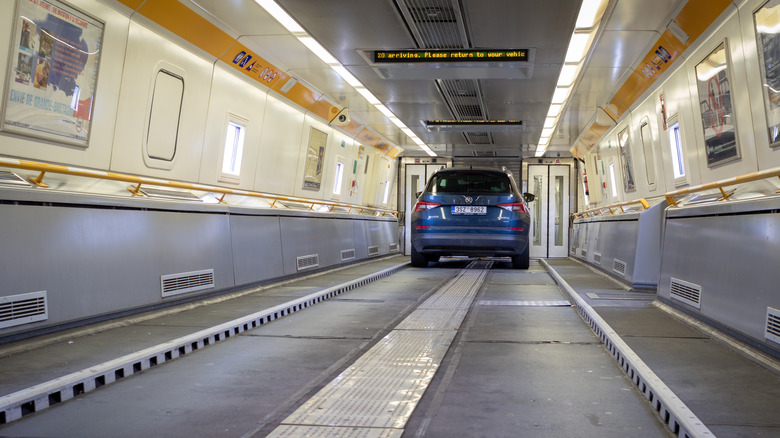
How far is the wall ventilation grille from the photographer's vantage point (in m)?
11.3

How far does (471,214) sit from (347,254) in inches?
149

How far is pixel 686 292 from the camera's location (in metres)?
7.13

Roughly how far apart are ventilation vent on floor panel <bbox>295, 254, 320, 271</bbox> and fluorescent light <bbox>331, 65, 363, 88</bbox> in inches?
134

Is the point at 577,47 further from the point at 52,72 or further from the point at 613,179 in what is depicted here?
the point at 613,179

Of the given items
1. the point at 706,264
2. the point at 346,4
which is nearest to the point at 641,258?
the point at 706,264

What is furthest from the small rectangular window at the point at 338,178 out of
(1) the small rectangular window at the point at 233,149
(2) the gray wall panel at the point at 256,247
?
(2) the gray wall panel at the point at 256,247

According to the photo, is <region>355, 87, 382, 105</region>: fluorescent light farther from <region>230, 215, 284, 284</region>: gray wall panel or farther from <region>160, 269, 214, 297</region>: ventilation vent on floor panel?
<region>160, 269, 214, 297</region>: ventilation vent on floor panel

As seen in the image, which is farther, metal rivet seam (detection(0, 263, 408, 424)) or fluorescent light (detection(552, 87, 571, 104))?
fluorescent light (detection(552, 87, 571, 104))

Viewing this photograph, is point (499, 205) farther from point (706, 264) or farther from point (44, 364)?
point (44, 364)

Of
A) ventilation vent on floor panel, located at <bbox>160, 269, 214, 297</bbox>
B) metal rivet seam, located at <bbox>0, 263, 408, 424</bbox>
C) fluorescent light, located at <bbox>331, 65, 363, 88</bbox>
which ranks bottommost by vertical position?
metal rivet seam, located at <bbox>0, 263, 408, 424</bbox>

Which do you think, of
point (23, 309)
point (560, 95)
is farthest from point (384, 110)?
point (23, 309)

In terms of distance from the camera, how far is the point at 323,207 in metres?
18.3

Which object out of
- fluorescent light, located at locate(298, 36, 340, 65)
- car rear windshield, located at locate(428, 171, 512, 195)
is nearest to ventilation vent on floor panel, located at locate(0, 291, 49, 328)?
fluorescent light, located at locate(298, 36, 340, 65)

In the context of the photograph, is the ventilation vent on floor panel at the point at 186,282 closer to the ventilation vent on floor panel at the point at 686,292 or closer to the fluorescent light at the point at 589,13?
the ventilation vent on floor panel at the point at 686,292
